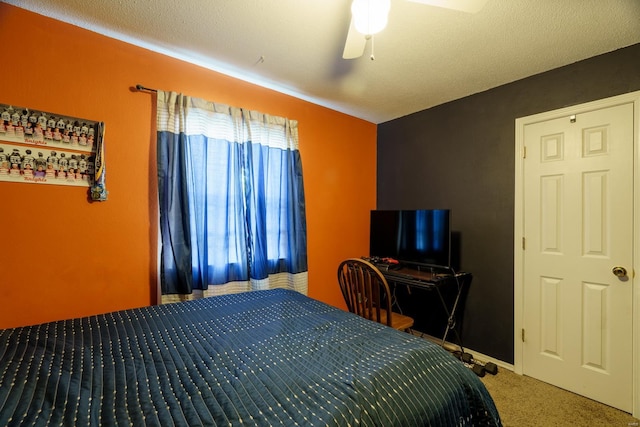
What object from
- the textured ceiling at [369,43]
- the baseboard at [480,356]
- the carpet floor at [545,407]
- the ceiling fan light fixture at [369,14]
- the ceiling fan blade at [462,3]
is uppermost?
the textured ceiling at [369,43]

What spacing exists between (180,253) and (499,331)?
2.78 meters

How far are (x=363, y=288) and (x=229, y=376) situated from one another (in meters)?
1.24

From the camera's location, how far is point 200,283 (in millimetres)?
2139

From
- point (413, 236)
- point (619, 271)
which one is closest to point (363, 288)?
point (413, 236)

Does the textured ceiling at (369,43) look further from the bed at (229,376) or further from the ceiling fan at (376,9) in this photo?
the bed at (229,376)

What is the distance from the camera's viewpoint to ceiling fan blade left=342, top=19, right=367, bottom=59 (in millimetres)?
1411

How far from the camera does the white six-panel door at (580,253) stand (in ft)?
6.33

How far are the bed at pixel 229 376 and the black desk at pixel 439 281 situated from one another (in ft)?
3.83

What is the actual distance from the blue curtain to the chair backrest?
0.69 meters

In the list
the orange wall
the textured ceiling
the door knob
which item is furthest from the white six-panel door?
the orange wall

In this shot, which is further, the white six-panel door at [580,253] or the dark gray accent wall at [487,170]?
the dark gray accent wall at [487,170]

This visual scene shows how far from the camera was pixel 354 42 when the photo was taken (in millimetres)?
1493

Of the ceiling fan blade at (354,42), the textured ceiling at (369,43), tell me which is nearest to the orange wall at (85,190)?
the textured ceiling at (369,43)

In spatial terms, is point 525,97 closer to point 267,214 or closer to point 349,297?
point 349,297
